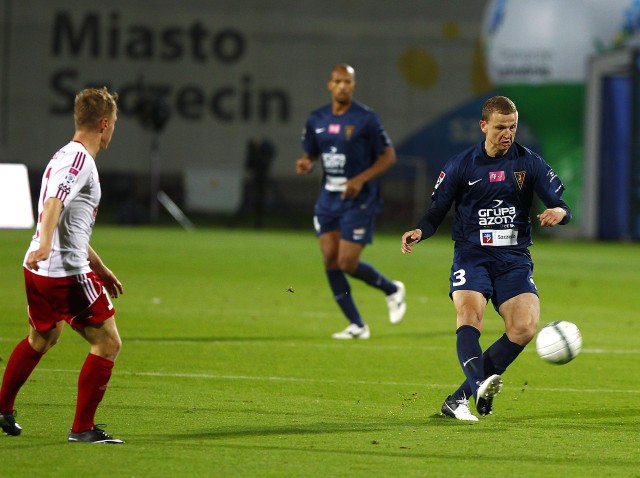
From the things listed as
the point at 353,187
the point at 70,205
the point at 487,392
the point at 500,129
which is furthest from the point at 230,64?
the point at 70,205

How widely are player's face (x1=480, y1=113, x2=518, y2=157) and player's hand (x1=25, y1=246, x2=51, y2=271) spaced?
2.73 metres

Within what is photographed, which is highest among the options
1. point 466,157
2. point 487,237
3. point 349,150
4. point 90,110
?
point 90,110

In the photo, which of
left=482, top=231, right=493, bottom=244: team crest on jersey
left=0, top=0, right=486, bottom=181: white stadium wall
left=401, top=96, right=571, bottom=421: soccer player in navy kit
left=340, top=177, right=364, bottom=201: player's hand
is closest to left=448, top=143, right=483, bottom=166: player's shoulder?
left=401, top=96, right=571, bottom=421: soccer player in navy kit

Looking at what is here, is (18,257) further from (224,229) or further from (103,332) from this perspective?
(103,332)

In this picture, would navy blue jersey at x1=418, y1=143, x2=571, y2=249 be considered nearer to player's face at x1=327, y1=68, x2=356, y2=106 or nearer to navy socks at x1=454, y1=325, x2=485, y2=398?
navy socks at x1=454, y1=325, x2=485, y2=398

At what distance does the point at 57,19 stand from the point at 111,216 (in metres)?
6.14

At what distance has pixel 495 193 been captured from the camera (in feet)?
26.7

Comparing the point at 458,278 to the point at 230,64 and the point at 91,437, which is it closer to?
the point at 91,437

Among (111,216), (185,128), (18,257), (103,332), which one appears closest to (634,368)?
(103,332)

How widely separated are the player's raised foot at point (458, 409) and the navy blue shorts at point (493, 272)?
0.63 meters

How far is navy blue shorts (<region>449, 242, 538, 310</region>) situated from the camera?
26.4 feet

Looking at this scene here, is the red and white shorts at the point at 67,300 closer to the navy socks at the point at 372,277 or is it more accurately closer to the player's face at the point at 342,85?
the player's face at the point at 342,85

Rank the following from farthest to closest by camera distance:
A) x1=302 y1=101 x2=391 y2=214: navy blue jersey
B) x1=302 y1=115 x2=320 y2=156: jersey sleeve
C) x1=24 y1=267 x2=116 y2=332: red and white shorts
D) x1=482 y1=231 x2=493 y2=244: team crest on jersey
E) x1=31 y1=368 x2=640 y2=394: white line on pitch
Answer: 1. x1=302 y1=115 x2=320 y2=156: jersey sleeve
2. x1=302 y1=101 x2=391 y2=214: navy blue jersey
3. x1=31 y1=368 x2=640 y2=394: white line on pitch
4. x1=482 y1=231 x2=493 y2=244: team crest on jersey
5. x1=24 y1=267 x2=116 y2=332: red and white shorts

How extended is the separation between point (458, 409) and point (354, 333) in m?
4.55
